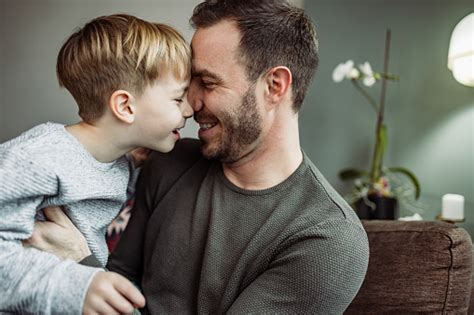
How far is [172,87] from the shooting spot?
1557 millimetres

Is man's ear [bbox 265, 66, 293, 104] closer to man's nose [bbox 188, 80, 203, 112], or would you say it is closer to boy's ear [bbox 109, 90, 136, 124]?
man's nose [bbox 188, 80, 203, 112]

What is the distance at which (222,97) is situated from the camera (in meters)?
1.66

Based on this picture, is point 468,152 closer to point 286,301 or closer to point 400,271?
point 400,271

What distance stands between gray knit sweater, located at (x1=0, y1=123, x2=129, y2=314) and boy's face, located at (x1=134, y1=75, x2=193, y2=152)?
0.38 feet

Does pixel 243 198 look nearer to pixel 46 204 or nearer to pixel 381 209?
pixel 46 204

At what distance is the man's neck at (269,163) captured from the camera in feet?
5.48

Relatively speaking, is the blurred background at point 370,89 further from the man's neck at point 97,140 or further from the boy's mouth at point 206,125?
the man's neck at point 97,140

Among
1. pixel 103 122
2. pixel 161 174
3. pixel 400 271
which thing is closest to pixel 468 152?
pixel 400 271

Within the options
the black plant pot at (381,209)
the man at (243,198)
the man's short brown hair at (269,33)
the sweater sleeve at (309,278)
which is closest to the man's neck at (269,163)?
the man at (243,198)

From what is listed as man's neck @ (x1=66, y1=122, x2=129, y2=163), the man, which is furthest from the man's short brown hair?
man's neck @ (x1=66, y1=122, x2=129, y2=163)

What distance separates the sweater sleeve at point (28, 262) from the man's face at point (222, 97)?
0.42m

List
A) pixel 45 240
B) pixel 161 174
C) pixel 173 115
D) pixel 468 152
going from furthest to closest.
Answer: pixel 468 152, pixel 161 174, pixel 173 115, pixel 45 240

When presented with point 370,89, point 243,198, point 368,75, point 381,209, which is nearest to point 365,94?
point 370,89

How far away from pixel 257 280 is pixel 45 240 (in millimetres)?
441
